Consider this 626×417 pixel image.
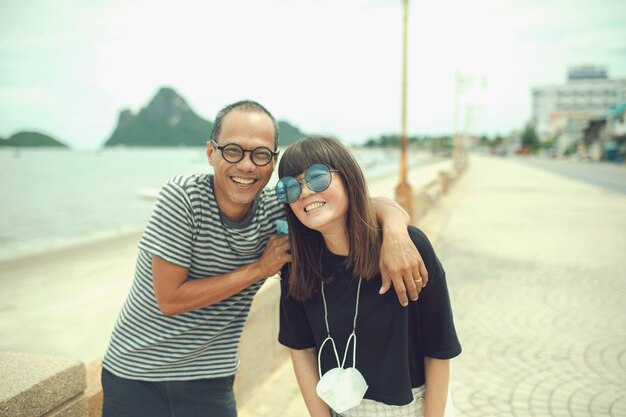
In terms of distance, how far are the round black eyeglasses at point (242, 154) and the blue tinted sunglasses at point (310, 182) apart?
199mm

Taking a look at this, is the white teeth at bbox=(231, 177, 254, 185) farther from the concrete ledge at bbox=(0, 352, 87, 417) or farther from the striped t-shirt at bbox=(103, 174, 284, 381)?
the concrete ledge at bbox=(0, 352, 87, 417)

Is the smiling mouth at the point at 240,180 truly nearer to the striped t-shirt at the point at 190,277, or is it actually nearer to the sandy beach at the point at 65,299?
the striped t-shirt at the point at 190,277

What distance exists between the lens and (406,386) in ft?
5.86

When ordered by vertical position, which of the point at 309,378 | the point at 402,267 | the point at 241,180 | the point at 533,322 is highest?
the point at 241,180

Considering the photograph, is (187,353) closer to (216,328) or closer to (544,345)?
(216,328)

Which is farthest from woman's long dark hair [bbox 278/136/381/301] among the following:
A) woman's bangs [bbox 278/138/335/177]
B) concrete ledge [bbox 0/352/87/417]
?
concrete ledge [bbox 0/352/87/417]

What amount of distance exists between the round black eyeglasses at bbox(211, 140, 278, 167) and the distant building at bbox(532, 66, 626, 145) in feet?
450

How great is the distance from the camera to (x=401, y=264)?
1.65m

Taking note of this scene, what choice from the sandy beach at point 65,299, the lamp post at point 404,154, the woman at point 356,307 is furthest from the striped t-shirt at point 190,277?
the lamp post at point 404,154

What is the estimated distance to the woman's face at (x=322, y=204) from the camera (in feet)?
5.86

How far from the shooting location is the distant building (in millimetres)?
137375

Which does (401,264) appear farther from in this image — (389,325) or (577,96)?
(577,96)

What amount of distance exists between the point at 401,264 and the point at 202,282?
76 centimetres

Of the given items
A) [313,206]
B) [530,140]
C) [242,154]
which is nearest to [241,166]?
[242,154]
